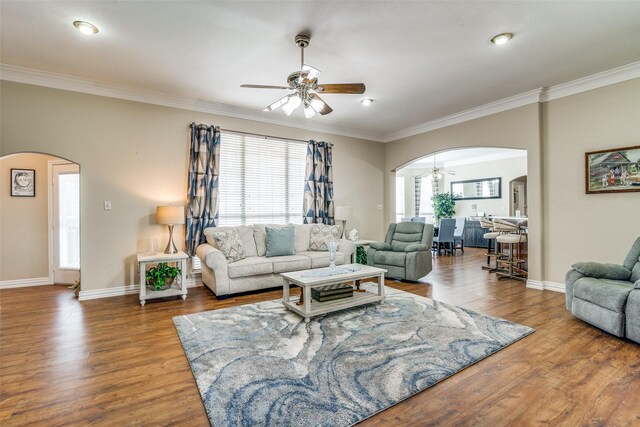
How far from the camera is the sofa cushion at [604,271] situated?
129 inches

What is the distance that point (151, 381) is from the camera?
2211mm

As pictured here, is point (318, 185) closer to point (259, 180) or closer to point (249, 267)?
point (259, 180)

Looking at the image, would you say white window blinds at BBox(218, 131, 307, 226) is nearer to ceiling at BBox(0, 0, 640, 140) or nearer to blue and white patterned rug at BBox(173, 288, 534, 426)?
ceiling at BBox(0, 0, 640, 140)

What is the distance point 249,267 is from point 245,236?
77 cm

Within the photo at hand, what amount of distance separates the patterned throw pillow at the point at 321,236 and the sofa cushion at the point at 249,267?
1.06m

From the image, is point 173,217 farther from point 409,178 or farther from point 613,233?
point 409,178

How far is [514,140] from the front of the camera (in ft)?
16.1

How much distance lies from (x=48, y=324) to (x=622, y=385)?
5.06m

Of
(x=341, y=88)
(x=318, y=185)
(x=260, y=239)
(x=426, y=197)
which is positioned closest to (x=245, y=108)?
(x=318, y=185)

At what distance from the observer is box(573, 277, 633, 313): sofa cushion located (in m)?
2.82

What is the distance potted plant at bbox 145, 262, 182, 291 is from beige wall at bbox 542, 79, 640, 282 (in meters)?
5.42

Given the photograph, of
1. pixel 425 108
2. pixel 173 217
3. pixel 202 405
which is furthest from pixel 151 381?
pixel 425 108

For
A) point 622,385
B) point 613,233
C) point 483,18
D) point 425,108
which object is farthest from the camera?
point 425,108

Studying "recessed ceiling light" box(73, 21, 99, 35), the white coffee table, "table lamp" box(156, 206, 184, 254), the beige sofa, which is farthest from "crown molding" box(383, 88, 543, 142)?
"recessed ceiling light" box(73, 21, 99, 35)
